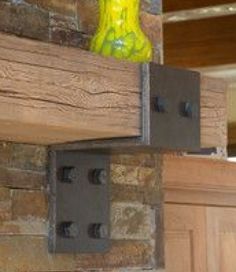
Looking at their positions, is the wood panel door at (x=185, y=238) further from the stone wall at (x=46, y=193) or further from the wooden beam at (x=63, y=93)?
the wooden beam at (x=63, y=93)

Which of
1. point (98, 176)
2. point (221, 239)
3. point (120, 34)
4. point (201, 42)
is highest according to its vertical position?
point (201, 42)

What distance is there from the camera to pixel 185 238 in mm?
2076

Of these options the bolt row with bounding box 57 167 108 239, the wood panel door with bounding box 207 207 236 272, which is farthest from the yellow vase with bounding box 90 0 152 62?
the wood panel door with bounding box 207 207 236 272

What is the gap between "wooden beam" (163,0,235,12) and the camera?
4.10 meters

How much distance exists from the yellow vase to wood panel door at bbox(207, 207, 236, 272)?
0.90 meters

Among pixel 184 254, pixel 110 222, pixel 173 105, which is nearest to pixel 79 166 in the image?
pixel 110 222

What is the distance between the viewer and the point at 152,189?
5.13 ft

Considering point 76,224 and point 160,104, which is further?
point 76,224

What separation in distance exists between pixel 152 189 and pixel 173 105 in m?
0.34

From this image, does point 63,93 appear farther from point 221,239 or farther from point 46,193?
point 221,239

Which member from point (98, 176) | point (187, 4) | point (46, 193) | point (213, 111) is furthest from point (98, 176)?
point (187, 4)

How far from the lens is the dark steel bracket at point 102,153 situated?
1.22m

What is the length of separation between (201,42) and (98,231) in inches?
128

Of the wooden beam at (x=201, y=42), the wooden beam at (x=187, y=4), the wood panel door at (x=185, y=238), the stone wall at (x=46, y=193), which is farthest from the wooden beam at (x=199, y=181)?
the wooden beam at (x=201, y=42)
